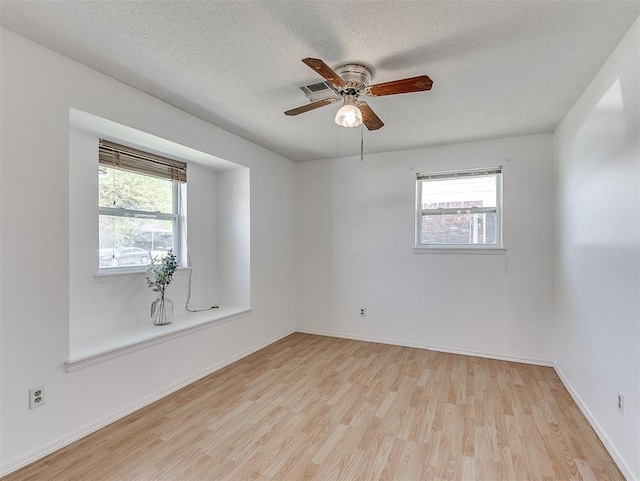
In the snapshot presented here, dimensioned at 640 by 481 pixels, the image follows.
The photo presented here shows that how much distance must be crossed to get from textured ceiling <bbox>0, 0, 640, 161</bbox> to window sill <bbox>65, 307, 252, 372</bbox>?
196 cm

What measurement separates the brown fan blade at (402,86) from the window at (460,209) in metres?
2.23

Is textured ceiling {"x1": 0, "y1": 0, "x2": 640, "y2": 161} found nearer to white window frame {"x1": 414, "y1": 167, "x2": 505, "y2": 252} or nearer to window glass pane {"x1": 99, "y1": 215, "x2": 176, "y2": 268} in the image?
white window frame {"x1": 414, "y1": 167, "x2": 505, "y2": 252}

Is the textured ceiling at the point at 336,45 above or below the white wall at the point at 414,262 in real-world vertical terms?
above

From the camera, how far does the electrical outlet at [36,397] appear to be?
1.96 metres

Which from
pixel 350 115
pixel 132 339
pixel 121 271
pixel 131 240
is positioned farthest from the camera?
pixel 131 240

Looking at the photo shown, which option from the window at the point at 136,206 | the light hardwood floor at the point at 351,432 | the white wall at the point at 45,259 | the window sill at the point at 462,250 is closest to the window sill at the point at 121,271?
the window at the point at 136,206

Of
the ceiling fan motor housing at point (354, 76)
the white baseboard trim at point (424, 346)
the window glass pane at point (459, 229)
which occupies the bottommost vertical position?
the white baseboard trim at point (424, 346)

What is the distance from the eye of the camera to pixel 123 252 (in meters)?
3.13

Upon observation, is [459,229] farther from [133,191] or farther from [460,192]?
[133,191]

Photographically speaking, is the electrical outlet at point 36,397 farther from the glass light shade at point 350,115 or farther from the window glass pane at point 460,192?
the window glass pane at point 460,192

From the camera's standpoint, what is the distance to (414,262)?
13.7ft

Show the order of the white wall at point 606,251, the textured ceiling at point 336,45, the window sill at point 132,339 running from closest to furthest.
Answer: the textured ceiling at point 336,45 → the white wall at point 606,251 → the window sill at point 132,339

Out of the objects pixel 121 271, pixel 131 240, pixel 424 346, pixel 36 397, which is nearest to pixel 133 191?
pixel 131 240

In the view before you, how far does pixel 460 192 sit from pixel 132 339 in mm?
3726
